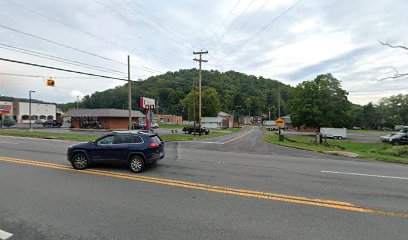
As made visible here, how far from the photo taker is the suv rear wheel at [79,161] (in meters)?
8.50

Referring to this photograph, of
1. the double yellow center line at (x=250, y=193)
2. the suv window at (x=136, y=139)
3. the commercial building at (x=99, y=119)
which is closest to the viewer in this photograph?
the double yellow center line at (x=250, y=193)

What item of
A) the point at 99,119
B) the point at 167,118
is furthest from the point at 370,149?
the point at 167,118

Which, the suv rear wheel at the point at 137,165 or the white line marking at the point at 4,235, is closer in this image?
the white line marking at the point at 4,235

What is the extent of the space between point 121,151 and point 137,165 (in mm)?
905

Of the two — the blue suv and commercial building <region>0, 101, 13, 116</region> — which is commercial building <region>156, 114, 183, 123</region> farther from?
the blue suv

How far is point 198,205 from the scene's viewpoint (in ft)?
16.3

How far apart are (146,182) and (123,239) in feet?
10.9

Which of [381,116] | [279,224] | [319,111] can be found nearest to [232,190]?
[279,224]

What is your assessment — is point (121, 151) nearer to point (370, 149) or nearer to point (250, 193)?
point (250, 193)

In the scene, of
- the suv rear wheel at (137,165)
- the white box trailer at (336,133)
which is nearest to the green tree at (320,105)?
the white box trailer at (336,133)

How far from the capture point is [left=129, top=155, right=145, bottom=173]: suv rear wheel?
26.4 feet

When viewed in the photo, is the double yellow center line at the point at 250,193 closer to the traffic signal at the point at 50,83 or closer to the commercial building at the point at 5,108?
the traffic signal at the point at 50,83

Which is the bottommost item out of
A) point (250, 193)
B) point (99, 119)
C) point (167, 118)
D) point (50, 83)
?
point (250, 193)

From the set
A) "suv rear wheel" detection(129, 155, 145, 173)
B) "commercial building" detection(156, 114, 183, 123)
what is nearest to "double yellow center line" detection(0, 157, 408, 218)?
"suv rear wheel" detection(129, 155, 145, 173)
